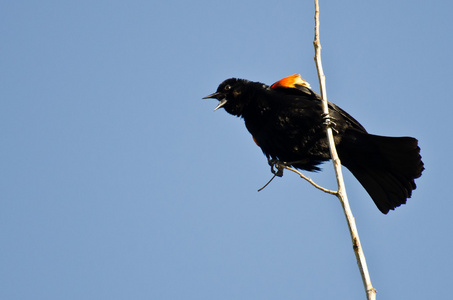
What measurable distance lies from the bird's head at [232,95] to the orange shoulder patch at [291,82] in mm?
333

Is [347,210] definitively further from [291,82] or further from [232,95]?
[232,95]

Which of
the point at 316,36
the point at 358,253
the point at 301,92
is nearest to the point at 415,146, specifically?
the point at 301,92

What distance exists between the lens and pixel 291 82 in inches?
213

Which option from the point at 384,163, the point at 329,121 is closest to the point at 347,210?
the point at 329,121

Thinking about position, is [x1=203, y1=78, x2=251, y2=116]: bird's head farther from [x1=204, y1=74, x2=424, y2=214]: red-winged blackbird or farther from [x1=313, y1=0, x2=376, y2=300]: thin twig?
[x1=313, y1=0, x2=376, y2=300]: thin twig

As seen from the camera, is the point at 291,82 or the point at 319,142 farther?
the point at 291,82

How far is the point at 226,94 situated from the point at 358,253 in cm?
336

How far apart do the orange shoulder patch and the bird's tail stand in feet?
2.38

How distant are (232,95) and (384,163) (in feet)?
5.58

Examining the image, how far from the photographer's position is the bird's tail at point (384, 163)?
4879mm

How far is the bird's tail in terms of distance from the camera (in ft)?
16.0

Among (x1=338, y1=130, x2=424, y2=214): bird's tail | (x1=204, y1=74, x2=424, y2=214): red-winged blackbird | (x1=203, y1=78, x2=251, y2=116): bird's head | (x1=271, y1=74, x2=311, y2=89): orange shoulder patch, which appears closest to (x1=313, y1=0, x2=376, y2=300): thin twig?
(x1=204, y1=74, x2=424, y2=214): red-winged blackbird

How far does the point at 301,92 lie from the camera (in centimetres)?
528

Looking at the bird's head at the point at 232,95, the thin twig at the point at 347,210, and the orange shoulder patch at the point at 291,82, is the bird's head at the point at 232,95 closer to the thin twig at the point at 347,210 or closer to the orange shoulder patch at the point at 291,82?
the orange shoulder patch at the point at 291,82
